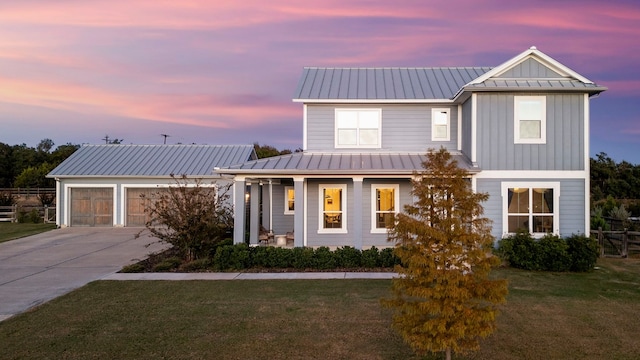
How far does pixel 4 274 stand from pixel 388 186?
13143mm

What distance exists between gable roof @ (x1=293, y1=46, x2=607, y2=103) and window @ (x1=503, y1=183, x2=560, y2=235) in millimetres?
3349

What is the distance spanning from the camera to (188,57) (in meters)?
23.7

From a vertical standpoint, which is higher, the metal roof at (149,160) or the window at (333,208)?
the metal roof at (149,160)

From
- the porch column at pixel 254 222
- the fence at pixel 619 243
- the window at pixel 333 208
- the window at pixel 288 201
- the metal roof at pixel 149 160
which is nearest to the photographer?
the fence at pixel 619 243

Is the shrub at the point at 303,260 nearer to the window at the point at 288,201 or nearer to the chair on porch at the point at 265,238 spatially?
the chair on porch at the point at 265,238

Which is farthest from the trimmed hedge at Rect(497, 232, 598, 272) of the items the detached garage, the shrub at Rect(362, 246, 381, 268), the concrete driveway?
the detached garage

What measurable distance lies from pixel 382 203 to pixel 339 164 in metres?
2.77

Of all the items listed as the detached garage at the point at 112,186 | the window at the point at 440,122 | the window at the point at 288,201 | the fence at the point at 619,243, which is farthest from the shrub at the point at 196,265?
the fence at the point at 619,243

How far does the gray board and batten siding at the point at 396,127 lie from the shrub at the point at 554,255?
535 centimetres

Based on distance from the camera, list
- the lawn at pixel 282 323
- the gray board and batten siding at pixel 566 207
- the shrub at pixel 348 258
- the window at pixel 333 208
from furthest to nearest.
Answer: the window at pixel 333 208 → the gray board and batten siding at pixel 566 207 → the shrub at pixel 348 258 → the lawn at pixel 282 323

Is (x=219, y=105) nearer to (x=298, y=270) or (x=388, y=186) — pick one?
(x=388, y=186)

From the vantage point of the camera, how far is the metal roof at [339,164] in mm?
15133

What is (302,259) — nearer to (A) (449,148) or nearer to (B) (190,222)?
(B) (190,222)

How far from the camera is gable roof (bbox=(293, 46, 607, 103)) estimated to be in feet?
49.9
